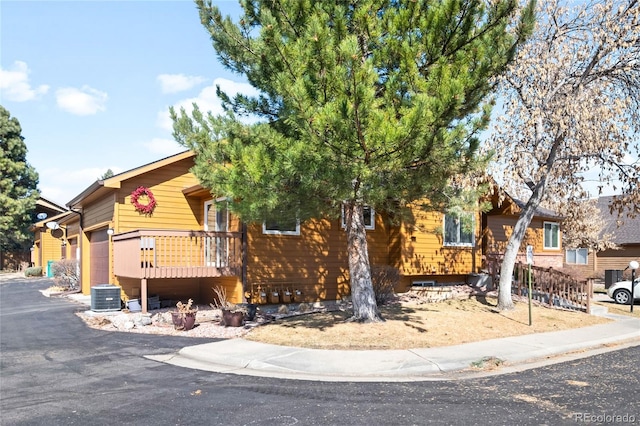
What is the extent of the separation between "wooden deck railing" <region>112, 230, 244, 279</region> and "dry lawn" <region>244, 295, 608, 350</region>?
268 centimetres

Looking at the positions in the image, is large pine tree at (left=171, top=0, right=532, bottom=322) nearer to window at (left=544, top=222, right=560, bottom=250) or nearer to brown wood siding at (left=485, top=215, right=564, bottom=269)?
brown wood siding at (left=485, top=215, right=564, bottom=269)

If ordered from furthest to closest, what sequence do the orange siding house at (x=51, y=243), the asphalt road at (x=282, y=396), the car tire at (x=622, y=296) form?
the orange siding house at (x=51, y=243) < the car tire at (x=622, y=296) < the asphalt road at (x=282, y=396)

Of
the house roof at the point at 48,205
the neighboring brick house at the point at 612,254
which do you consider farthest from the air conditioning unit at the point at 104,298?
the house roof at the point at 48,205

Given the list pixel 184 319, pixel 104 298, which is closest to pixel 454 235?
pixel 184 319

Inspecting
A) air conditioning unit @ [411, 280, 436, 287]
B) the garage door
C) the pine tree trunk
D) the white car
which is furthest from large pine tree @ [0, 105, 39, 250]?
the white car

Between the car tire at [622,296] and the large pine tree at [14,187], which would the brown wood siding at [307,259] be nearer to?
the car tire at [622,296]

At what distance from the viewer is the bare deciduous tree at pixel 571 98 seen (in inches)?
496

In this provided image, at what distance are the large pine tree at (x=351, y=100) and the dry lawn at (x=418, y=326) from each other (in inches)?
39.4

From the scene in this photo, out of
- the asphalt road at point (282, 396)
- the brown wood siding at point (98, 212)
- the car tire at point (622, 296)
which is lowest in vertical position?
the car tire at point (622, 296)

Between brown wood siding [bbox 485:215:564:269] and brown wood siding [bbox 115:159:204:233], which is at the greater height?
brown wood siding [bbox 115:159:204:233]

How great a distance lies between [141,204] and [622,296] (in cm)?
1864

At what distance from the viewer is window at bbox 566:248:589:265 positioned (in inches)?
1329

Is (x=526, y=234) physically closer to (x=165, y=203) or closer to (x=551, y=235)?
(x=551, y=235)

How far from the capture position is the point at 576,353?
987 centimetres
